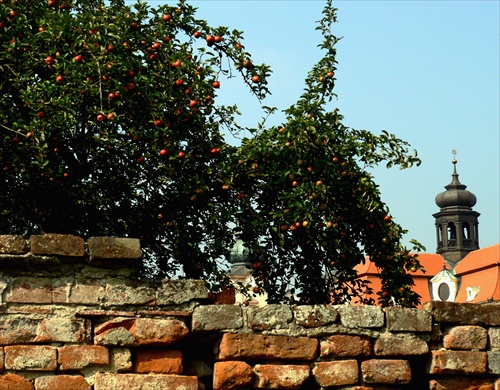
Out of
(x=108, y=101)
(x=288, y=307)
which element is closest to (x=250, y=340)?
(x=288, y=307)

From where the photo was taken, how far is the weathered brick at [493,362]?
21.2 ft

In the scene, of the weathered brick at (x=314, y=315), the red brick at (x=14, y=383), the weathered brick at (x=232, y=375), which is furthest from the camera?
the weathered brick at (x=314, y=315)

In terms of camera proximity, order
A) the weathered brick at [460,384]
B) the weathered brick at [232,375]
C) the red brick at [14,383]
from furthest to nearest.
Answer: the weathered brick at [460,384]
the weathered brick at [232,375]
the red brick at [14,383]

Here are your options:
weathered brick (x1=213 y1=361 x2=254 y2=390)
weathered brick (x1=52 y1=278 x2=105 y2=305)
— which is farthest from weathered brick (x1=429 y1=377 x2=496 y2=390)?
weathered brick (x1=52 y1=278 x2=105 y2=305)

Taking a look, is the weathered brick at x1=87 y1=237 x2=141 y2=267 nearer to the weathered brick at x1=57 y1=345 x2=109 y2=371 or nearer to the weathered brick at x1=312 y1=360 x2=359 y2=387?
Answer: the weathered brick at x1=57 y1=345 x2=109 y2=371

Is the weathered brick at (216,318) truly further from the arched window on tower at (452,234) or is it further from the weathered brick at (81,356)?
the arched window on tower at (452,234)

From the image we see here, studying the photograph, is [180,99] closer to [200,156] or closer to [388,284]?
[200,156]

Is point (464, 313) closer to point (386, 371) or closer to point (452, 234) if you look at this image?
point (386, 371)

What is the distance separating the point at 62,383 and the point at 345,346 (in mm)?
1654

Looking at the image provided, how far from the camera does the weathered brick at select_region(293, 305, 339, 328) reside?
6145 millimetres

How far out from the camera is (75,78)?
A: 29.7 feet

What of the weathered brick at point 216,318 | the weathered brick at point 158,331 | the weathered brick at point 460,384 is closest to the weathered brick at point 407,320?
the weathered brick at point 460,384

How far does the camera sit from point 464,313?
648cm

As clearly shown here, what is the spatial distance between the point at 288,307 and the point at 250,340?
0.31 meters
